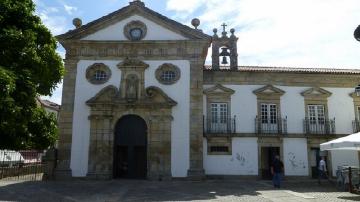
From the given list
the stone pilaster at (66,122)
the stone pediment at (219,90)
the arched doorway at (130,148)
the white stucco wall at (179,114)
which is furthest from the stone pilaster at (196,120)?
the stone pilaster at (66,122)

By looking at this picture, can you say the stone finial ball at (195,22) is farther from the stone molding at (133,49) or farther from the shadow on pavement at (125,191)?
the shadow on pavement at (125,191)

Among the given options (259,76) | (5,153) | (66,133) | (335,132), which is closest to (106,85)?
(66,133)

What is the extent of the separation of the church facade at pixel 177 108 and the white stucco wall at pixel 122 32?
51mm

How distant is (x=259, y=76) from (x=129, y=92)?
6946mm

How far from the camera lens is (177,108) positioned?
1919cm

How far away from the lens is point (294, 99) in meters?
20.8

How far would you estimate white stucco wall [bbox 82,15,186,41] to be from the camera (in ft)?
65.4

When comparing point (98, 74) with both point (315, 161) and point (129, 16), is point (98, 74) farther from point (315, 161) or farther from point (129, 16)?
point (315, 161)

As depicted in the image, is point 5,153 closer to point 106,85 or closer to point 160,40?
point 106,85

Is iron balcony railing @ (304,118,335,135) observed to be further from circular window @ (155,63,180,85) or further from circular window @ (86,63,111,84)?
circular window @ (86,63,111,84)

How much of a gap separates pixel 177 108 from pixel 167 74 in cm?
185

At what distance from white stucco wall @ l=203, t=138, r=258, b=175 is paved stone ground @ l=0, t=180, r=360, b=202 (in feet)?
8.59

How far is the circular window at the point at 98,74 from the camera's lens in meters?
19.7

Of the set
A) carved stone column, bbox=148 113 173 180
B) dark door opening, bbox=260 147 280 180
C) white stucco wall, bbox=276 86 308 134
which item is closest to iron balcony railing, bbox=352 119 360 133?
white stucco wall, bbox=276 86 308 134
